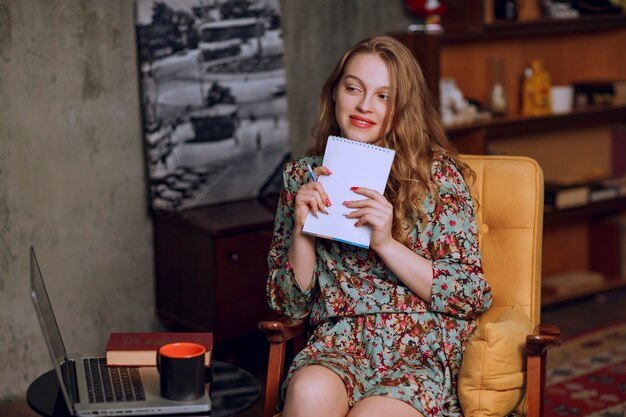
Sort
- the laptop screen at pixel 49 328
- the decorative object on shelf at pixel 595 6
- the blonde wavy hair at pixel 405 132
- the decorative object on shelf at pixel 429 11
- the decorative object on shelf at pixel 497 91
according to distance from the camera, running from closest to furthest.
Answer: the laptop screen at pixel 49 328
the blonde wavy hair at pixel 405 132
the decorative object on shelf at pixel 429 11
the decorative object on shelf at pixel 497 91
the decorative object on shelf at pixel 595 6

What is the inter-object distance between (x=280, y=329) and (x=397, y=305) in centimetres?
29

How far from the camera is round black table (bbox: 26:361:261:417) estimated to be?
1974 millimetres

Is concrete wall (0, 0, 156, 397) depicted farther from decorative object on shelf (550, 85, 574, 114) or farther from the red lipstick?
decorative object on shelf (550, 85, 574, 114)

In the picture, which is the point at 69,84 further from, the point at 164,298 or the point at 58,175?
the point at 164,298

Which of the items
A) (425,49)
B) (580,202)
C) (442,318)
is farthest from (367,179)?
(580,202)

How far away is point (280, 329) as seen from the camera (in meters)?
2.40

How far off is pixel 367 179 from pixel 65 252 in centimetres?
169

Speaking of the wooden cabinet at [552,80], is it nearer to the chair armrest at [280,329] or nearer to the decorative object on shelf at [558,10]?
the decorative object on shelf at [558,10]

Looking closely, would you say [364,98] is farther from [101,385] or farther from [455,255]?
[101,385]

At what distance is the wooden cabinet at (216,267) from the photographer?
357cm

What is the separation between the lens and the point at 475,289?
7.85 ft

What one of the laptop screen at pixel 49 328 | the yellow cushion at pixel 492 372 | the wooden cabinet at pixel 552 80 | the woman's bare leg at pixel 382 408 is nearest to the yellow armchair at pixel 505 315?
the yellow cushion at pixel 492 372

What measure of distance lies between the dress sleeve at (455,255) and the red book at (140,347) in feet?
1.88

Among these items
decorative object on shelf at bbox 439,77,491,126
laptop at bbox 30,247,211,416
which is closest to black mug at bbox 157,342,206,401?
laptop at bbox 30,247,211,416
